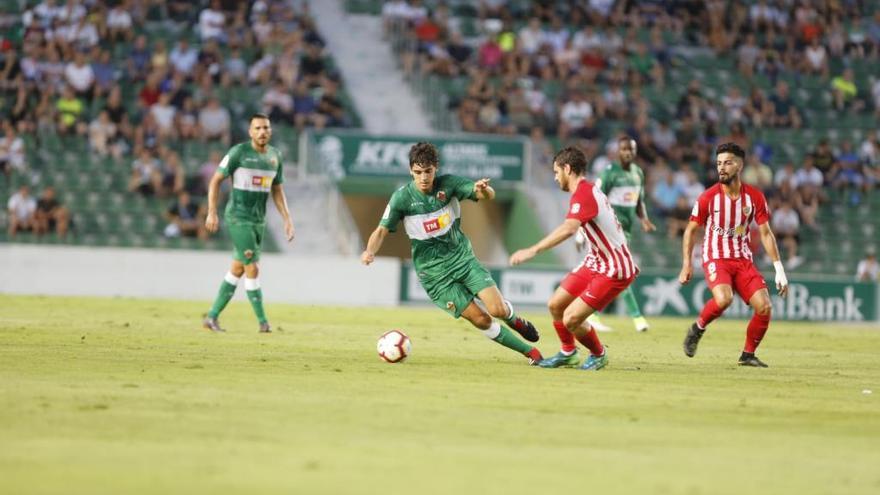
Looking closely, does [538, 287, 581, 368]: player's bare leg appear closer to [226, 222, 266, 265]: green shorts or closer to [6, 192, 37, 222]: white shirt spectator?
[226, 222, 266, 265]: green shorts

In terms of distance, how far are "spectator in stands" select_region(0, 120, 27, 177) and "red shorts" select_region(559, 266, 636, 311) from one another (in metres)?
18.3

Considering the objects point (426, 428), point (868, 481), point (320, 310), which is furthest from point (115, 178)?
point (868, 481)

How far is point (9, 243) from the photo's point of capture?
91.2ft

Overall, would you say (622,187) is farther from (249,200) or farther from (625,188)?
(249,200)

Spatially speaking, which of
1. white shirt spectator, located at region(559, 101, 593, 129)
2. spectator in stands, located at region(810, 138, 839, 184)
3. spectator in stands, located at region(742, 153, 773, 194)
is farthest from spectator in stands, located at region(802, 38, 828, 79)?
white shirt spectator, located at region(559, 101, 593, 129)

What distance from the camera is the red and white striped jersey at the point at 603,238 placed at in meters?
12.8

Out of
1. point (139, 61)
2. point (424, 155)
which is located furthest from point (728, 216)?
point (139, 61)

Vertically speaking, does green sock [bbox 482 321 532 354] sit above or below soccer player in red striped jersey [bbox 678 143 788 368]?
below

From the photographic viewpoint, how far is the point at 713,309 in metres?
14.5

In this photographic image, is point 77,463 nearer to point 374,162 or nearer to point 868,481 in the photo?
point 868,481

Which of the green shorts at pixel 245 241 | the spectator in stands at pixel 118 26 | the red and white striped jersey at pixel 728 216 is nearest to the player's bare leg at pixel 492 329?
the red and white striped jersey at pixel 728 216

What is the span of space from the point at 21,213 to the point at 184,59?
18.1 ft

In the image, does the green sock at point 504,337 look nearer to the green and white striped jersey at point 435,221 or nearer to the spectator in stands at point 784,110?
the green and white striped jersey at point 435,221

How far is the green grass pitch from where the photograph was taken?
7.28 metres
